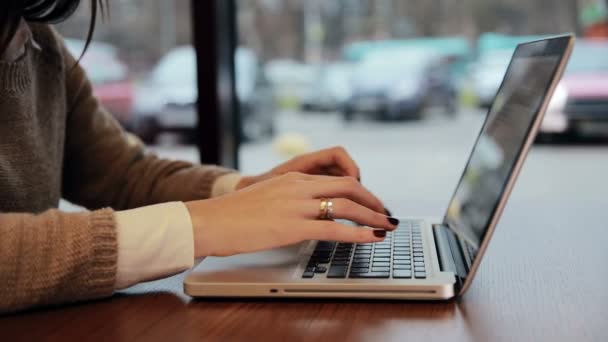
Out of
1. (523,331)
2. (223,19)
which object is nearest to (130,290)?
(523,331)

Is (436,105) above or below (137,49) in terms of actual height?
below

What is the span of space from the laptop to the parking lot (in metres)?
1.14

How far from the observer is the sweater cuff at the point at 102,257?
0.77 meters

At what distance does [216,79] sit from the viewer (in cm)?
184

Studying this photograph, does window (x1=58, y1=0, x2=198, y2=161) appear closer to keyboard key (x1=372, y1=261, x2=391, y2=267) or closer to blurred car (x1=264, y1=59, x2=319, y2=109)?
blurred car (x1=264, y1=59, x2=319, y2=109)

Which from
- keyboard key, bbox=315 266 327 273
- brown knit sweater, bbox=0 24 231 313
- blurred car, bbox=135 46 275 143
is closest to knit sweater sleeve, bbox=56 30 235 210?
brown knit sweater, bbox=0 24 231 313

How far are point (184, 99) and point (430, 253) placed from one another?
4.24ft

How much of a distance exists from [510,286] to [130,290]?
1.39 feet

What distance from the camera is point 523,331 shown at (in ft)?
2.30

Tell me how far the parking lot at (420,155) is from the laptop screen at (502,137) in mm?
1050

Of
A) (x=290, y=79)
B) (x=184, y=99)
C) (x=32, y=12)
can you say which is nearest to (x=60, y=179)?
(x=32, y=12)

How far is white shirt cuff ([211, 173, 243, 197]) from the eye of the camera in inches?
45.3

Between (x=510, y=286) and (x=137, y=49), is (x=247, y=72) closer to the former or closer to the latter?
(x=137, y=49)

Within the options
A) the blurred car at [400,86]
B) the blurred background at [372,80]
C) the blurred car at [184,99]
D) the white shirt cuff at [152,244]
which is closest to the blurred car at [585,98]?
the blurred background at [372,80]
